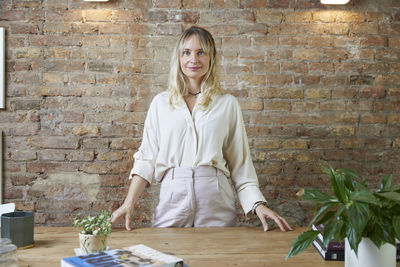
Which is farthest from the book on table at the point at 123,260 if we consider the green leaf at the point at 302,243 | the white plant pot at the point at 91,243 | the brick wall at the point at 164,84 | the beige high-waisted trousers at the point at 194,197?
the brick wall at the point at 164,84

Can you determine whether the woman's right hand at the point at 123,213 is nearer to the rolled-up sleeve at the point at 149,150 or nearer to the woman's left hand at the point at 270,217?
the rolled-up sleeve at the point at 149,150

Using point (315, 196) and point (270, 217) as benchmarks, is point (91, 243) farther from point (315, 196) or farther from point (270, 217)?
point (270, 217)

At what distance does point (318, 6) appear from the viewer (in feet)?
9.16

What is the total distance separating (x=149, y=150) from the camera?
2111 millimetres

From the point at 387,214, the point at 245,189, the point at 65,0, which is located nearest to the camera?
the point at 387,214

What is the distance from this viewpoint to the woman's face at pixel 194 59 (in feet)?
6.83

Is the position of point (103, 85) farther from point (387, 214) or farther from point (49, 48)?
point (387, 214)

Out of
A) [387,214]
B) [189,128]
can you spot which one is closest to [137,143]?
[189,128]

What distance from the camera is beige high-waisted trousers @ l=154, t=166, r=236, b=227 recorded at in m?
1.96

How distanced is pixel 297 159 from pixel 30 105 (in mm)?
1965

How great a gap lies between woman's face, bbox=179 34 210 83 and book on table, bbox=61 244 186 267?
1.18 metres

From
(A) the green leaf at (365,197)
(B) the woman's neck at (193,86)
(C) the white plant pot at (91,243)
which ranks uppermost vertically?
(B) the woman's neck at (193,86)

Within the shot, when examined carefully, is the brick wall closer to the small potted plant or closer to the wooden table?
the wooden table

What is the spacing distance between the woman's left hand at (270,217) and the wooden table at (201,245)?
33mm
